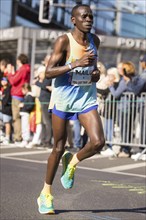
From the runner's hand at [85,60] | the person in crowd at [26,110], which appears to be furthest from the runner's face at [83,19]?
the person in crowd at [26,110]

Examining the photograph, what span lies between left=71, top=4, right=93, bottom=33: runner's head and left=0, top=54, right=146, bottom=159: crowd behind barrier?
244 inches

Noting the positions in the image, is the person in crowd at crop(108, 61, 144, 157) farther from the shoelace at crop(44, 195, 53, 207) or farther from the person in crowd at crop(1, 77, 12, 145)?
the shoelace at crop(44, 195, 53, 207)

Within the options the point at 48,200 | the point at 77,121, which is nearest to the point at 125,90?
the point at 77,121

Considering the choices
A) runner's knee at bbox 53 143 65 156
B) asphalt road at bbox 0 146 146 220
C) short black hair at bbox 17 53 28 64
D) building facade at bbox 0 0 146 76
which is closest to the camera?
runner's knee at bbox 53 143 65 156

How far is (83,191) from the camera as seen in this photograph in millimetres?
7090

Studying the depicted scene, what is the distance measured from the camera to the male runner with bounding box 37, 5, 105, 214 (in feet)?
17.1

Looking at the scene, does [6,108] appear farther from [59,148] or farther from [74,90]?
[74,90]

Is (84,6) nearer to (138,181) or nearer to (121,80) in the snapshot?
(138,181)

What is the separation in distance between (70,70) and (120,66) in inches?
308

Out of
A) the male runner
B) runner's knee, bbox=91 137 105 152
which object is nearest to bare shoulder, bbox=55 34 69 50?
the male runner

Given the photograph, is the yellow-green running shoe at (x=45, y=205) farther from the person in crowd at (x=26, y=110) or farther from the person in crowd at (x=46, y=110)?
the person in crowd at (x=26, y=110)

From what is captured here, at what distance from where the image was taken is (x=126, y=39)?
37281mm

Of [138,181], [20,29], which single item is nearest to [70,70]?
[138,181]

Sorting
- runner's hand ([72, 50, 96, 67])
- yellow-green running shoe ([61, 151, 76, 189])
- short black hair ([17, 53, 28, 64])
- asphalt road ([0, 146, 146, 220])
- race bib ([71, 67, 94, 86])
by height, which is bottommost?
asphalt road ([0, 146, 146, 220])
